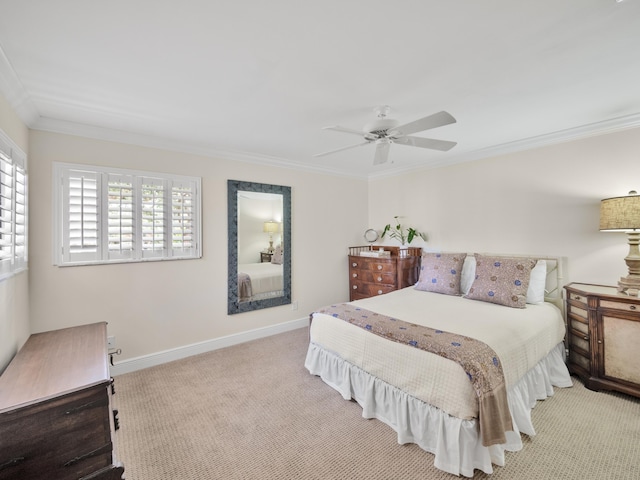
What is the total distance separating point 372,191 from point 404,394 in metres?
3.72

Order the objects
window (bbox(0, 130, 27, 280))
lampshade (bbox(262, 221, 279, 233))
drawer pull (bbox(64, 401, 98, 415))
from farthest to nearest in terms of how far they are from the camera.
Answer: lampshade (bbox(262, 221, 279, 233))
window (bbox(0, 130, 27, 280))
drawer pull (bbox(64, 401, 98, 415))

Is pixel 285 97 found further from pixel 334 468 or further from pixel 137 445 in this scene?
pixel 137 445

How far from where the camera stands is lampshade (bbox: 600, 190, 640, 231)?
7.96 feet

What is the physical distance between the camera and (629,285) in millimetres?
2494

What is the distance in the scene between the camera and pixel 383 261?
426 cm

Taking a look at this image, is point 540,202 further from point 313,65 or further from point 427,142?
point 313,65

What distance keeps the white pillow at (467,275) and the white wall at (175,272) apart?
1.94 meters

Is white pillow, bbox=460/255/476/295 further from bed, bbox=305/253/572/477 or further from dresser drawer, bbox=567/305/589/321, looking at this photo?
dresser drawer, bbox=567/305/589/321

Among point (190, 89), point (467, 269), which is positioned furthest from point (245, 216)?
point (467, 269)

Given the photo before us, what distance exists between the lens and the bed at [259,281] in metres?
3.76

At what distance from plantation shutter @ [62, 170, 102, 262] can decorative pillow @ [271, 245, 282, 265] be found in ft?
6.37

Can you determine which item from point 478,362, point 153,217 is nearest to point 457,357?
point 478,362

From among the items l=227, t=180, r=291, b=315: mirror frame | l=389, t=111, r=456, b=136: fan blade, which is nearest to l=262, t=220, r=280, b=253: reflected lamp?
l=227, t=180, r=291, b=315: mirror frame

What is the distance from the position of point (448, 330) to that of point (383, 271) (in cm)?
210
